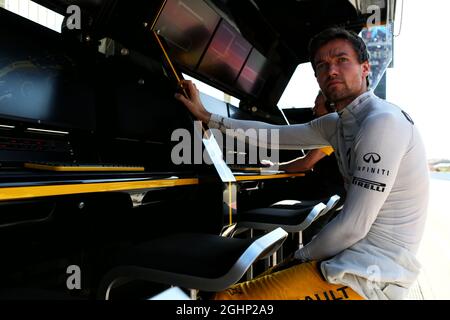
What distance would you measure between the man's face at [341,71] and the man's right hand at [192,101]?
26.4 inches

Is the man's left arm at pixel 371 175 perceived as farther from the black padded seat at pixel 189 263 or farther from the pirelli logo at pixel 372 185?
the black padded seat at pixel 189 263

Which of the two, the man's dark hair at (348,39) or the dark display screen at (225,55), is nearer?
the man's dark hair at (348,39)

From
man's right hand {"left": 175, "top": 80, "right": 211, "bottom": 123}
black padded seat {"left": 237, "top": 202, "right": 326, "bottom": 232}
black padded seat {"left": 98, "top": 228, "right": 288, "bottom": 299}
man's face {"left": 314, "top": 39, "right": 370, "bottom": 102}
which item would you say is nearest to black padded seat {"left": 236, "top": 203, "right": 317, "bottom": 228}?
black padded seat {"left": 237, "top": 202, "right": 326, "bottom": 232}

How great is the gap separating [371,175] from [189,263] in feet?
1.90

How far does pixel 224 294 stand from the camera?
103 centimetres

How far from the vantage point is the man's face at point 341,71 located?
1319 millimetres

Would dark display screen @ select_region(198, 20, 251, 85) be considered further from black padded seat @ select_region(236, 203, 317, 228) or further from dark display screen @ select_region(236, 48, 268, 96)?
black padded seat @ select_region(236, 203, 317, 228)

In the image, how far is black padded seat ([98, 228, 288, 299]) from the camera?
799 mm

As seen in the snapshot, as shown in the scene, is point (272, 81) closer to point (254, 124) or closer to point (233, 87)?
point (233, 87)

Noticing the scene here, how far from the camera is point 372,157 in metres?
1.04

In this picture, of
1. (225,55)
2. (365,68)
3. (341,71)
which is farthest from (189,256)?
(225,55)

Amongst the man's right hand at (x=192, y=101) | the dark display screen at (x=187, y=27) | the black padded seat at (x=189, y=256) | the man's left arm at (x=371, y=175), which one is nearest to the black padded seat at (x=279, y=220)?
the man's right hand at (x=192, y=101)

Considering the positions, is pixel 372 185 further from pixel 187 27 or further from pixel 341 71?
pixel 187 27
